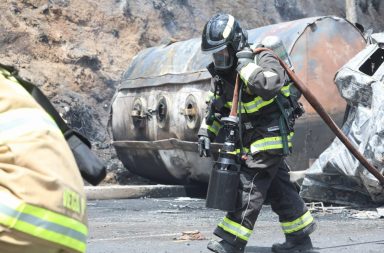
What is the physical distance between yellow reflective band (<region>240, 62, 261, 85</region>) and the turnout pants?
50cm

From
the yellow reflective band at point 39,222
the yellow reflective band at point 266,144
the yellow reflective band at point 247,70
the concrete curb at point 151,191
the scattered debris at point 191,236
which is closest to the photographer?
the yellow reflective band at point 39,222

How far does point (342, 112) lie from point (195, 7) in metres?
5.76

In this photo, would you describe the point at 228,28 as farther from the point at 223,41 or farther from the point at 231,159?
the point at 231,159

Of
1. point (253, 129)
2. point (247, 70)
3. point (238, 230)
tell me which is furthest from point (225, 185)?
point (247, 70)

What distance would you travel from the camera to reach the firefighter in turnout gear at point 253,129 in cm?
499

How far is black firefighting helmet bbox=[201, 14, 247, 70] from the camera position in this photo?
516 cm

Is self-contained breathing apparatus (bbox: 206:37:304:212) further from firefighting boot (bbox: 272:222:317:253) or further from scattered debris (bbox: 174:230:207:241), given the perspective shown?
scattered debris (bbox: 174:230:207:241)

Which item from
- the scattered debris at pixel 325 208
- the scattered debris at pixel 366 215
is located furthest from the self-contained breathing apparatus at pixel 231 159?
the scattered debris at pixel 325 208

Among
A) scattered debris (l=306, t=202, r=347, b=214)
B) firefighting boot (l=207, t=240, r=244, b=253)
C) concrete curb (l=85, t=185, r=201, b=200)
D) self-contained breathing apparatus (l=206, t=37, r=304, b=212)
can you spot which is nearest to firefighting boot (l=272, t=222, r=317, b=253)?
firefighting boot (l=207, t=240, r=244, b=253)

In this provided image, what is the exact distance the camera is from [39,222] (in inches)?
67.2

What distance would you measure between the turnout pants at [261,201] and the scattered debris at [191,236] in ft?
2.73

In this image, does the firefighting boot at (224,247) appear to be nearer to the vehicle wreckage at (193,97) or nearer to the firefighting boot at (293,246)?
the firefighting boot at (293,246)

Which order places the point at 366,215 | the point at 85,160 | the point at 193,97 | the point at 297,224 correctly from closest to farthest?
the point at 85,160 < the point at 297,224 < the point at 366,215 < the point at 193,97

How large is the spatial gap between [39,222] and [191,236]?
434 cm
